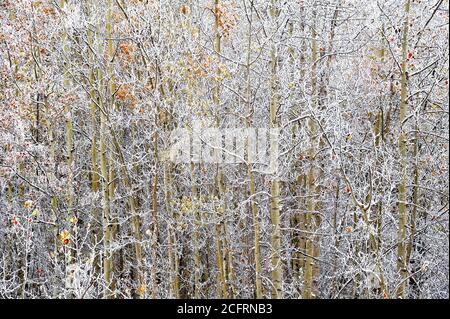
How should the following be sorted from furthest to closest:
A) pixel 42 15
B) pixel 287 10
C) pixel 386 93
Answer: pixel 42 15
pixel 386 93
pixel 287 10

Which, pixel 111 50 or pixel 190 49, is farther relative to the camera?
pixel 111 50

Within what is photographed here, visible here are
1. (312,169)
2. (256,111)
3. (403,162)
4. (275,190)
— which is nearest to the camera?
(403,162)


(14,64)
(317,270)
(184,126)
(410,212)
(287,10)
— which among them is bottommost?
(317,270)

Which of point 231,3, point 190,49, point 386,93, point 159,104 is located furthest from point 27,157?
point 386,93

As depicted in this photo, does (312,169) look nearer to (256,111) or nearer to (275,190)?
(275,190)

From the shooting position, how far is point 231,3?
805 cm

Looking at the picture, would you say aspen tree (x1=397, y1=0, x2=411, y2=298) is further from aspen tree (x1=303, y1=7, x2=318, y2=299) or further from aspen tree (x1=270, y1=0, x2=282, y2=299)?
aspen tree (x1=303, y1=7, x2=318, y2=299)

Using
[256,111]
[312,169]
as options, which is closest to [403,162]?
[312,169]

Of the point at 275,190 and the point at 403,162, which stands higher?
the point at 403,162

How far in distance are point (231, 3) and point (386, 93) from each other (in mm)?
2826

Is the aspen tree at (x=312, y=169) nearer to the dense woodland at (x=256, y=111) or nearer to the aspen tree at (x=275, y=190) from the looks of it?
the dense woodland at (x=256, y=111)

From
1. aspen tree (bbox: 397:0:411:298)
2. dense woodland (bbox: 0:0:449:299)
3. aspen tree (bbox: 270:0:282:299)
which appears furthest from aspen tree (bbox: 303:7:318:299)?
aspen tree (bbox: 397:0:411:298)
